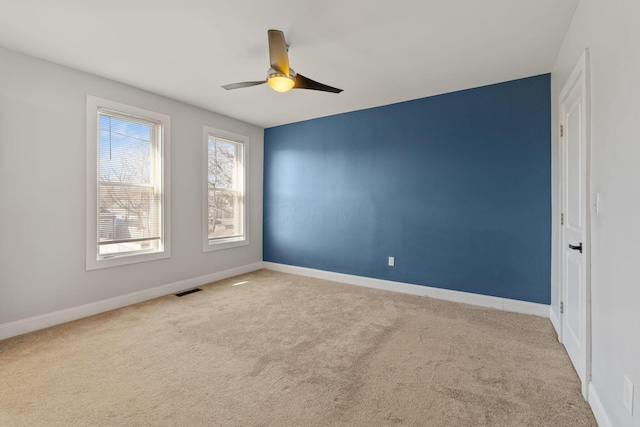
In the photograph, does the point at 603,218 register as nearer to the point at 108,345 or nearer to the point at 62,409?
the point at 62,409

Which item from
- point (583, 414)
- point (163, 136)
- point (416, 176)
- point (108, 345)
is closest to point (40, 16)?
point (163, 136)

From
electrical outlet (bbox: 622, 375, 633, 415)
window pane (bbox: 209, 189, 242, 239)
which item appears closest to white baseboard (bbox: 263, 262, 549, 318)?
window pane (bbox: 209, 189, 242, 239)

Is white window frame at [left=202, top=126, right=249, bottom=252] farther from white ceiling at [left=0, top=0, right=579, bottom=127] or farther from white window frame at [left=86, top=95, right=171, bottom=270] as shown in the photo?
white ceiling at [left=0, top=0, right=579, bottom=127]

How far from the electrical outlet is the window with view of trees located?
14.6 feet

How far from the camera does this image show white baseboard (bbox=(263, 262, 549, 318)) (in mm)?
3292

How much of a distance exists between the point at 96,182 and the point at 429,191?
13.2 ft

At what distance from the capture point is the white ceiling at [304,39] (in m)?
2.14

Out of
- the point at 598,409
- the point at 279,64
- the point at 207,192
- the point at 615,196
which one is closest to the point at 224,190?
the point at 207,192

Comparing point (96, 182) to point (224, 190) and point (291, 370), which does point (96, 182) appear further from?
point (291, 370)

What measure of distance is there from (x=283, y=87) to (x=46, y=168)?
99.4 inches

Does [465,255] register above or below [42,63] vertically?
below

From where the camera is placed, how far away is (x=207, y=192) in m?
4.50

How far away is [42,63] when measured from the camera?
2867 mm

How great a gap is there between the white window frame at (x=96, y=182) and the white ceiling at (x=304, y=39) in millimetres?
323
